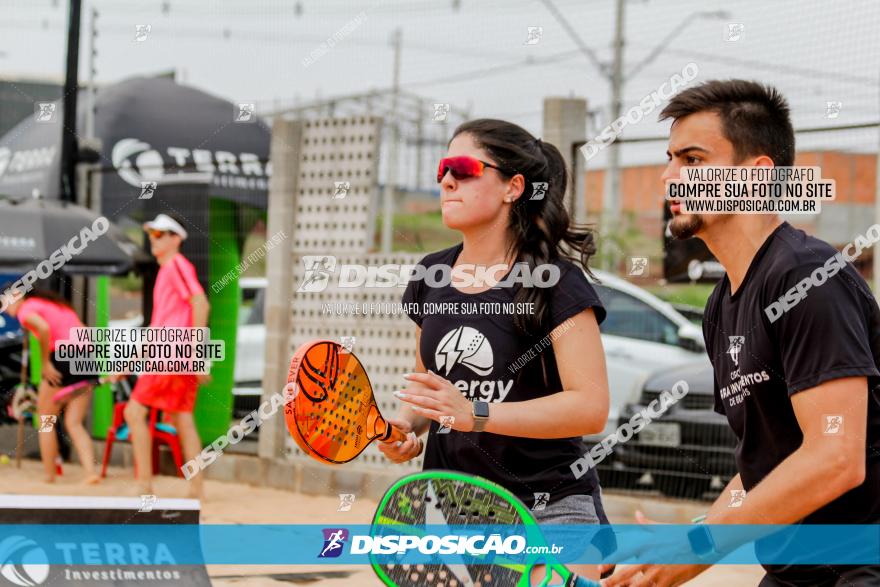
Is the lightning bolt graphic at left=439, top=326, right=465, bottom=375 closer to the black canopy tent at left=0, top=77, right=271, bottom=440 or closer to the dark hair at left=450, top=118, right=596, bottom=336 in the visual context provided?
the dark hair at left=450, top=118, right=596, bottom=336

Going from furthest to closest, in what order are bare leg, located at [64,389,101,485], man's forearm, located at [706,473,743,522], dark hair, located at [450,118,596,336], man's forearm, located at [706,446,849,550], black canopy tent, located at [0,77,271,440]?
black canopy tent, located at [0,77,271,440], bare leg, located at [64,389,101,485], dark hair, located at [450,118,596,336], man's forearm, located at [706,473,743,522], man's forearm, located at [706,446,849,550]

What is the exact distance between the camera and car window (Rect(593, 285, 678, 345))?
870cm

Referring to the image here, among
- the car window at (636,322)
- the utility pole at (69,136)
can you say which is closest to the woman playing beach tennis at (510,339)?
the car window at (636,322)

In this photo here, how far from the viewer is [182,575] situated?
416 centimetres

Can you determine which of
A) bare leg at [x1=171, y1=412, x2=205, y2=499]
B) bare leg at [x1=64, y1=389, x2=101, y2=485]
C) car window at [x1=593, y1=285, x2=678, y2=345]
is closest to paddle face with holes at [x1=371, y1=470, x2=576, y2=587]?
bare leg at [x1=171, y1=412, x2=205, y2=499]

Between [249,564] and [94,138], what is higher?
[94,138]

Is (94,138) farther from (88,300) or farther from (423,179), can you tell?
(423,179)

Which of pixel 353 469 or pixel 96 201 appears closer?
pixel 353 469

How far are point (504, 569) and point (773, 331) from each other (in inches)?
32.7

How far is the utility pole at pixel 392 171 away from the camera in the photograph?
9172 millimetres

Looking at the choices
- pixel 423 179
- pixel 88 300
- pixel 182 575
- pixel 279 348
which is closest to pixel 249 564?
pixel 182 575

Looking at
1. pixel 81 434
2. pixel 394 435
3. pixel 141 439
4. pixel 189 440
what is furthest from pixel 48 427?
pixel 394 435

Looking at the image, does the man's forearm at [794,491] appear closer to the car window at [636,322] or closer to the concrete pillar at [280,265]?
the concrete pillar at [280,265]

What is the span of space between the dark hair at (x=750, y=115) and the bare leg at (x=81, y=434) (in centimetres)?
693
